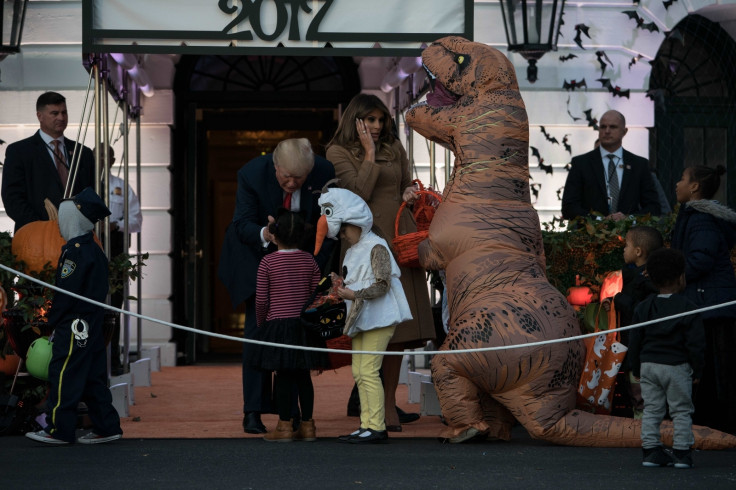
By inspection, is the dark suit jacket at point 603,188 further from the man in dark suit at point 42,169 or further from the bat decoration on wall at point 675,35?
the man in dark suit at point 42,169

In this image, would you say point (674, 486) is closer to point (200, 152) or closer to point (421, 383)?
point (421, 383)

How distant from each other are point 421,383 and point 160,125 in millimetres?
4179

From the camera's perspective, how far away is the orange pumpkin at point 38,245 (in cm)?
679

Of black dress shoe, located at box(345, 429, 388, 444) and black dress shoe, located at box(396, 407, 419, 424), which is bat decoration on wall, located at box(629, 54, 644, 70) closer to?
black dress shoe, located at box(396, 407, 419, 424)

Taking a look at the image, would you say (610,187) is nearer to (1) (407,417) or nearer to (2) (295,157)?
(1) (407,417)

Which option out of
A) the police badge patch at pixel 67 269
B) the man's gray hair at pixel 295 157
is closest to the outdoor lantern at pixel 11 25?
the police badge patch at pixel 67 269

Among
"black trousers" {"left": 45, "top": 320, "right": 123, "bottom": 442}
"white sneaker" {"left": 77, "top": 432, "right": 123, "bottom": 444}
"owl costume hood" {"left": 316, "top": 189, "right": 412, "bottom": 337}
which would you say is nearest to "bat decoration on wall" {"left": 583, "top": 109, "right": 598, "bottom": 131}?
"owl costume hood" {"left": 316, "top": 189, "right": 412, "bottom": 337}

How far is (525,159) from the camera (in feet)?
20.5

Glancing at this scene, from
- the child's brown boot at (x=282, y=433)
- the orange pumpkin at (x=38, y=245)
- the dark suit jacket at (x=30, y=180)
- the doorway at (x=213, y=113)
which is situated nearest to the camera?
the child's brown boot at (x=282, y=433)

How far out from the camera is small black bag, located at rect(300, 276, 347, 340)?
235 inches

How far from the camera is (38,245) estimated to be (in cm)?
682

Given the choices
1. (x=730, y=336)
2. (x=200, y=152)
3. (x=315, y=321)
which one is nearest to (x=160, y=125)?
(x=200, y=152)

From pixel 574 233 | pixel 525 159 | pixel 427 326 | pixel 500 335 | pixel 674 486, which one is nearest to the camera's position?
pixel 674 486

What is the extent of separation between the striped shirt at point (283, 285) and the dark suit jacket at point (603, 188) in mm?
2838
